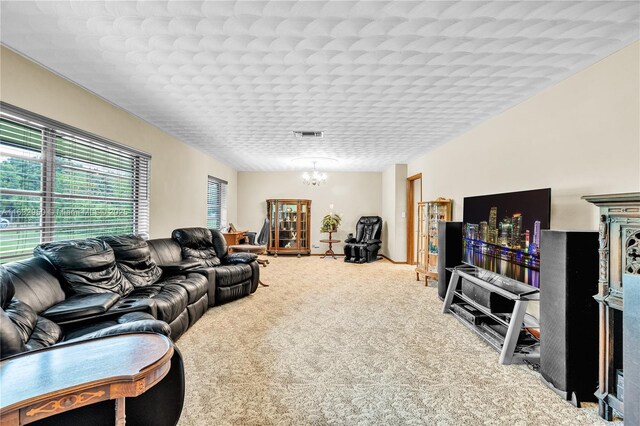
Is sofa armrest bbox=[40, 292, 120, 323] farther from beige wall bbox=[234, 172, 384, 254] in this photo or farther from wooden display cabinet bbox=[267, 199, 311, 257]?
beige wall bbox=[234, 172, 384, 254]

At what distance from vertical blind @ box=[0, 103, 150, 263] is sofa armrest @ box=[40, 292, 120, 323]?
0.70 meters

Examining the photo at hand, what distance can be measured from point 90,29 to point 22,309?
1.80 metres

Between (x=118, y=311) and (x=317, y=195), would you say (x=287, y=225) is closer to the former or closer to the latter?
(x=317, y=195)

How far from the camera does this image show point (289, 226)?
808 cm

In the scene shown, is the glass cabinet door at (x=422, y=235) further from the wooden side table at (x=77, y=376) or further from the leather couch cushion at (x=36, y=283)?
the leather couch cushion at (x=36, y=283)

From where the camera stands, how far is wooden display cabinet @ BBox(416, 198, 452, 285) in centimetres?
461

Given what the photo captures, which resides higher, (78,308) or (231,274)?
(78,308)

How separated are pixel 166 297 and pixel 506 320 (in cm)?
317

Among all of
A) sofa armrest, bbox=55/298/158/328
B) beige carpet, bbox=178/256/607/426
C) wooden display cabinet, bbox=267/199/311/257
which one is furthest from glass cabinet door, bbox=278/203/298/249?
sofa armrest, bbox=55/298/158/328

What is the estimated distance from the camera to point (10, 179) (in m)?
2.20

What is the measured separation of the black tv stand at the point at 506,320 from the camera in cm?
229

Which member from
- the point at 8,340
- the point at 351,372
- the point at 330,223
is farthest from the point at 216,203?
the point at 8,340

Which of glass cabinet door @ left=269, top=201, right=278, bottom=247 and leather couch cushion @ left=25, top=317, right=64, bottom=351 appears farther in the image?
glass cabinet door @ left=269, top=201, right=278, bottom=247

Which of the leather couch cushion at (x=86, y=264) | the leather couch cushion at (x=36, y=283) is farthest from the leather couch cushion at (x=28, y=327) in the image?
the leather couch cushion at (x=86, y=264)
